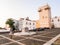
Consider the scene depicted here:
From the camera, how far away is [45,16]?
59375 mm

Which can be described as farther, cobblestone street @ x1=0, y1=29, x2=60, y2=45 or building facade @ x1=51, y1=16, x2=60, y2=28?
building facade @ x1=51, y1=16, x2=60, y2=28

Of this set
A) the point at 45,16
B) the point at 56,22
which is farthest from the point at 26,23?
the point at 56,22

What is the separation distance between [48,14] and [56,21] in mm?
6261

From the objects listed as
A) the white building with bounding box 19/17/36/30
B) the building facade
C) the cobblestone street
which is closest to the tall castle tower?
the building facade

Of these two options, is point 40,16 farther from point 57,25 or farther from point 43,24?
point 57,25

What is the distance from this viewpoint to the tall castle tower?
5714 centimetres

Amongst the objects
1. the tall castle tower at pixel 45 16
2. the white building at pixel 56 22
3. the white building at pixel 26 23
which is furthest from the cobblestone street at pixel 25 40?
the white building at pixel 26 23

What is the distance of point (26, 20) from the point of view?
68.6m

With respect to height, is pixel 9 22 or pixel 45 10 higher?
pixel 45 10

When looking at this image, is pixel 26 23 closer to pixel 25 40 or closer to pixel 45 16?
pixel 45 16

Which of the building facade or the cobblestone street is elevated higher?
the building facade

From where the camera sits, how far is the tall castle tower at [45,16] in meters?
57.1

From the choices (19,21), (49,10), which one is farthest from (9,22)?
(49,10)

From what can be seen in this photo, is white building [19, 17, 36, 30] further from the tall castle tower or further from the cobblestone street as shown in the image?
the cobblestone street
